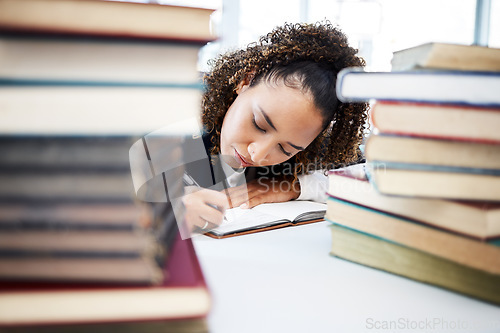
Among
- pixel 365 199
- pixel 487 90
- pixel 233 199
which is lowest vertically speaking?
pixel 233 199

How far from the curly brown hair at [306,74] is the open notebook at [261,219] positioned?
1.18ft

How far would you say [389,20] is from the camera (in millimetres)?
4559

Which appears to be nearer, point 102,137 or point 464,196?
point 102,137

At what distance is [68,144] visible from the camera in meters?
0.23

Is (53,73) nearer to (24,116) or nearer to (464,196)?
(24,116)

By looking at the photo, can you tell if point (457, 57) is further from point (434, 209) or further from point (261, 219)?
point (261, 219)

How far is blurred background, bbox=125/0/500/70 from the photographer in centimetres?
405

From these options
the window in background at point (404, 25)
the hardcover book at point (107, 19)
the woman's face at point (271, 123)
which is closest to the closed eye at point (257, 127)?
the woman's face at point (271, 123)

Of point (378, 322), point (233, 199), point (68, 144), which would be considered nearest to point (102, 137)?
point (68, 144)

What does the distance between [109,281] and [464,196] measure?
314mm

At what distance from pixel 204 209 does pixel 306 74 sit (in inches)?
20.8

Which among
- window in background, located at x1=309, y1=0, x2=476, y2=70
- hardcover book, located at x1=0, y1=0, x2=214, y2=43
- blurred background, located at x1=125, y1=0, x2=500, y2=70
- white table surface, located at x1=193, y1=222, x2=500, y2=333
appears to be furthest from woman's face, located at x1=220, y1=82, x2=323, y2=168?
window in background, located at x1=309, y1=0, x2=476, y2=70

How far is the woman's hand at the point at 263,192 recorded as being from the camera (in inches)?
34.2

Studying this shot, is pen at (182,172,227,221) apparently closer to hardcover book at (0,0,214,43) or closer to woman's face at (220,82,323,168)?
woman's face at (220,82,323,168)
